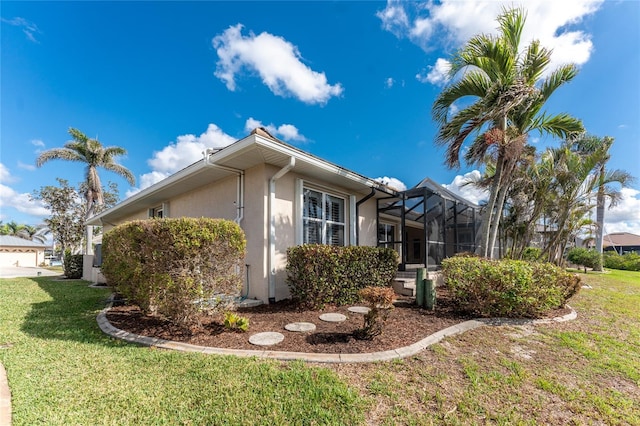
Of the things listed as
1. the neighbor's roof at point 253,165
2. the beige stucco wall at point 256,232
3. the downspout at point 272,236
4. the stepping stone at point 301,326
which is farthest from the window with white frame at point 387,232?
the stepping stone at point 301,326

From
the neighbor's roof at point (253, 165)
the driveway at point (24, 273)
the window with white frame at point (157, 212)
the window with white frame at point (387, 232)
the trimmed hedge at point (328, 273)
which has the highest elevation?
the neighbor's roof at point (253, 165)

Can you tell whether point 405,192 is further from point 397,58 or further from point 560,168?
point 560,168

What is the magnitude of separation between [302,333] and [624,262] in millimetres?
32312

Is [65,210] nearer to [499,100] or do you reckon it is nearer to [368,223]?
[368,223]

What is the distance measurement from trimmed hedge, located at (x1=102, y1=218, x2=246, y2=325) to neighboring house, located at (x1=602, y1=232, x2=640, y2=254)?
5970cm

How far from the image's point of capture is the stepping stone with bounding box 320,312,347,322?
16.8 feet

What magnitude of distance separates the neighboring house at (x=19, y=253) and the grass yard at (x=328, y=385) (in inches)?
1701

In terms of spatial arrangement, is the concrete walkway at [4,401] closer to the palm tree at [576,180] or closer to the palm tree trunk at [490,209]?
the palm tree trunk at [490,209]

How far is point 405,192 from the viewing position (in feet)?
30.2

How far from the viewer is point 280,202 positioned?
22.2 feet

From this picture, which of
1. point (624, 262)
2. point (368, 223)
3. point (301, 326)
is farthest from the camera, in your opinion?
point (624, 262)

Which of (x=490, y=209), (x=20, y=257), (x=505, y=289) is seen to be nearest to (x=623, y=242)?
(x=490, y=209)

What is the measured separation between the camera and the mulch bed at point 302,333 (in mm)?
3920

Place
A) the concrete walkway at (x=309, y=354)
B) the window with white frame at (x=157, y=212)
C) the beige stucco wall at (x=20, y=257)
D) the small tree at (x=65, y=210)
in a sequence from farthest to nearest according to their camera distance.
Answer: the beige stucco wall at (x=20, y=257) → the small tree at (x=65, y=210) → the window with white frame at (x=157, y=212) → the concrete walkway at (x=309, y=354)
